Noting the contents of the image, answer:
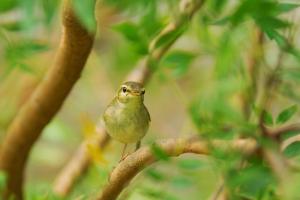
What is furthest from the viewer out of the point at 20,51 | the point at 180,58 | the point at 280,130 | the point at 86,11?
the point at 20,51

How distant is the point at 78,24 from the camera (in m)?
1.21

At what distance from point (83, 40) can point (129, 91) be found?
46cm

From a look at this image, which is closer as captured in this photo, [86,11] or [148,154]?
[86,11]

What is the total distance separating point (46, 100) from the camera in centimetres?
160

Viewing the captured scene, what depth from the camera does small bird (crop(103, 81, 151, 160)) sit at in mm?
1657

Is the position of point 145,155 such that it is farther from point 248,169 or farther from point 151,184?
point 151,184

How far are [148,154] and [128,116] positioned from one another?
0.56 meters

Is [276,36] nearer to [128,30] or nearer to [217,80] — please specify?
[217,80]

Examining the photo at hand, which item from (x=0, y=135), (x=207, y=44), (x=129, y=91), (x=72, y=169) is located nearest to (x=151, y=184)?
(x=129, y=91)

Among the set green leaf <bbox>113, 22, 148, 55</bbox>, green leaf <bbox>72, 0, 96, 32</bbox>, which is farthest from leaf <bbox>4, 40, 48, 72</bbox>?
green leaf <bbox>72, 0, 96, 32</bbox>

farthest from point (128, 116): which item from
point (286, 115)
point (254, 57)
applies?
point (286, 115)

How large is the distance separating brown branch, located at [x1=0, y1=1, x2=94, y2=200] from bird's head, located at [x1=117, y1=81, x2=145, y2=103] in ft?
0.56

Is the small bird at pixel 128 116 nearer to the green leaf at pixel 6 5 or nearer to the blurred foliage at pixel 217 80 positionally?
the blurred foliage at pixel 217 80

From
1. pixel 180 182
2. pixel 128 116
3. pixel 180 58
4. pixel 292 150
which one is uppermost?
pixel 128 116
